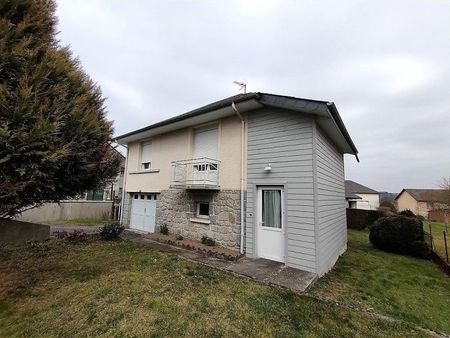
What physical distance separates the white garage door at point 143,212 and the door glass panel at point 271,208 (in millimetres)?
6601

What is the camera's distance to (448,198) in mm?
21719

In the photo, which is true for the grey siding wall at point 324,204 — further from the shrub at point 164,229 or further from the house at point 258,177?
the shrub at point 164,229

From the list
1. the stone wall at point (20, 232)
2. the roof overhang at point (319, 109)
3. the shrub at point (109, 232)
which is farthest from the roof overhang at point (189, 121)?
the stone wall at point (20, 232)

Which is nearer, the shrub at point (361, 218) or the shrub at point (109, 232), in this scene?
the shrub at point (109, 232)

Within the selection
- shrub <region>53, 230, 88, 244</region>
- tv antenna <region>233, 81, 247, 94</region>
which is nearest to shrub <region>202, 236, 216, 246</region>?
shrub <region>53, 230, 88, 244</region>

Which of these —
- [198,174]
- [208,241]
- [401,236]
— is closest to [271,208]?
[208,241]

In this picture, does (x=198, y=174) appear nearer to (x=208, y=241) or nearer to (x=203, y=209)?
(x=203, y=209)

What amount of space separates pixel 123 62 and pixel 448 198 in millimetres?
30216

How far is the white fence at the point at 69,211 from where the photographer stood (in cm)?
1537

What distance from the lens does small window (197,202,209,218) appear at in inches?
366

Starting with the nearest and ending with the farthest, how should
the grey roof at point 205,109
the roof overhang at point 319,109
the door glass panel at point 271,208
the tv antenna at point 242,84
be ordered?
the roof overhang at point 319,109, the door glass panel at point 271,208, the grey roof at point 205,109, the tv antenna at point 242,84

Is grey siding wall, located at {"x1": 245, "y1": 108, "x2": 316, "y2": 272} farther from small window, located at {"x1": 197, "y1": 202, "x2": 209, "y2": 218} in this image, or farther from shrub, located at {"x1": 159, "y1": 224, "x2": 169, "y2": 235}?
shrub, located at {"x1": 159, "y1": 224, "x2": 169, "y2": 235}

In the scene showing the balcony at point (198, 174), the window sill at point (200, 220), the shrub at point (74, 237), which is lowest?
the shrub at point (74, 237)

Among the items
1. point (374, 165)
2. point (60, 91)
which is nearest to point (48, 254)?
point (60, 91)
